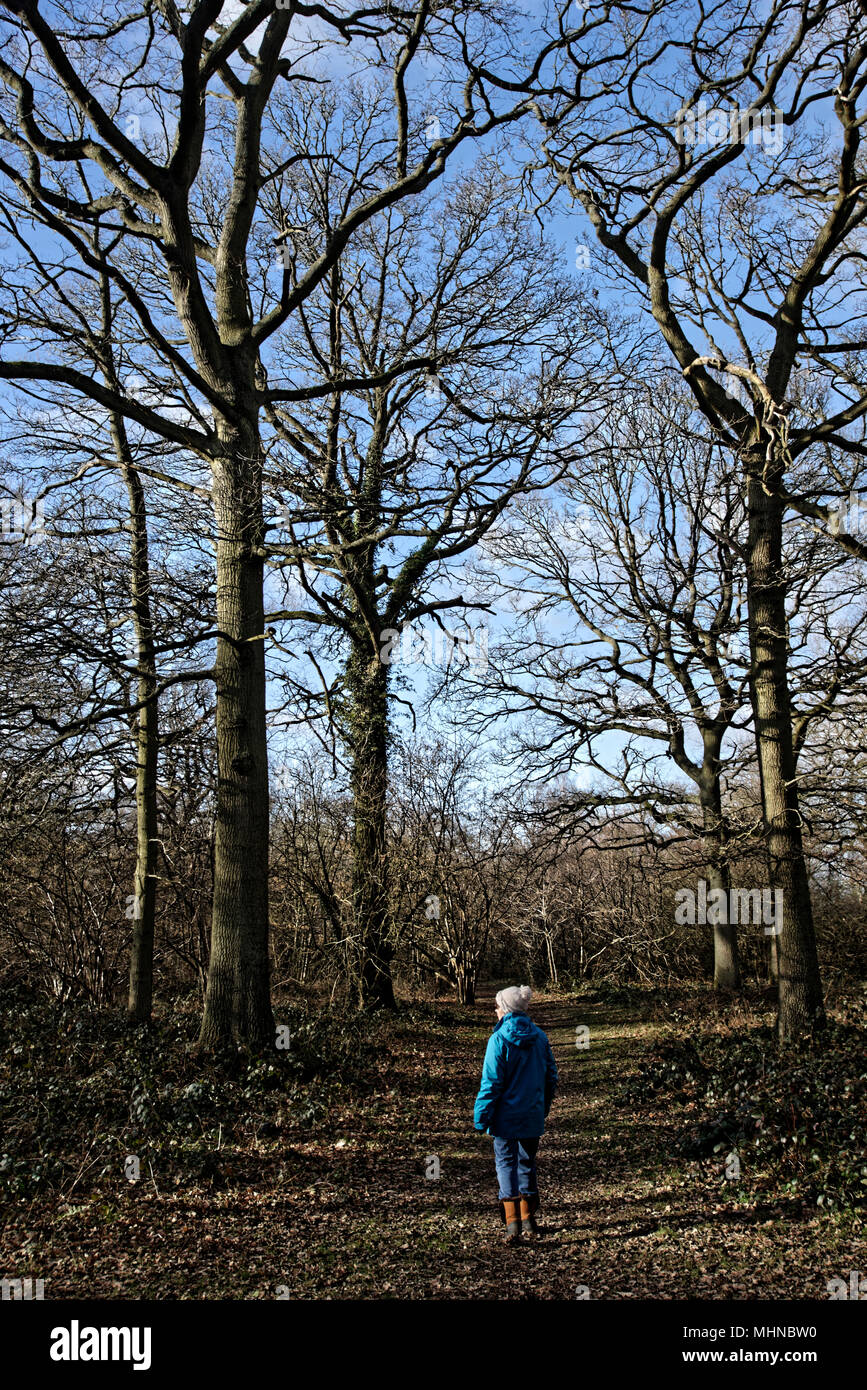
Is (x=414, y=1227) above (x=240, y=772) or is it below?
below

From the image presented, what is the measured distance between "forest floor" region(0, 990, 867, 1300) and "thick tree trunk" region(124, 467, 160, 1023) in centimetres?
400

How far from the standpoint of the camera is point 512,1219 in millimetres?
5602

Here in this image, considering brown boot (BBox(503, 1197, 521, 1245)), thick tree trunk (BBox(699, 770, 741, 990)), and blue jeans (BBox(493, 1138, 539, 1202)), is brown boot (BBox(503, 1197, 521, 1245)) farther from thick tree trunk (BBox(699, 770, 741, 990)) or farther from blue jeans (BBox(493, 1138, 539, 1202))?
thick tree trunk (BBox(699, 770, 741, 990))

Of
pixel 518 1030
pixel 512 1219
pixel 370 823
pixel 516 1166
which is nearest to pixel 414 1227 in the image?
pixel 512 1219

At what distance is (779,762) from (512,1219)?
6.48m

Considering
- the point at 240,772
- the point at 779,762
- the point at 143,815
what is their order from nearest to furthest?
the point at 240,772 < the point at 779,762 < the point at 143,815

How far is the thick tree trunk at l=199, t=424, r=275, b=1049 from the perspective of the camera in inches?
349

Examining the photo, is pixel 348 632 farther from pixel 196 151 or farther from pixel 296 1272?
pixel 296 1272

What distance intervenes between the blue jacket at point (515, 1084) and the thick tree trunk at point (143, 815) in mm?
6340

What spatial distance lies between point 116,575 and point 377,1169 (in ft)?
20.6

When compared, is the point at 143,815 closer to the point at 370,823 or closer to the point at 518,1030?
the point at 370,823

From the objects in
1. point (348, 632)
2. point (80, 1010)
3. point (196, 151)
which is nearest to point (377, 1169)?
point (80, 1010)

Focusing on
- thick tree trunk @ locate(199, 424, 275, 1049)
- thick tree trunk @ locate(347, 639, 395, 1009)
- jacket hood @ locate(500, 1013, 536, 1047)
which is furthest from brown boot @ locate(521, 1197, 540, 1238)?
thick tree trunk @ locate(347, 639, 395, 1009)

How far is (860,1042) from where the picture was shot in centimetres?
848
